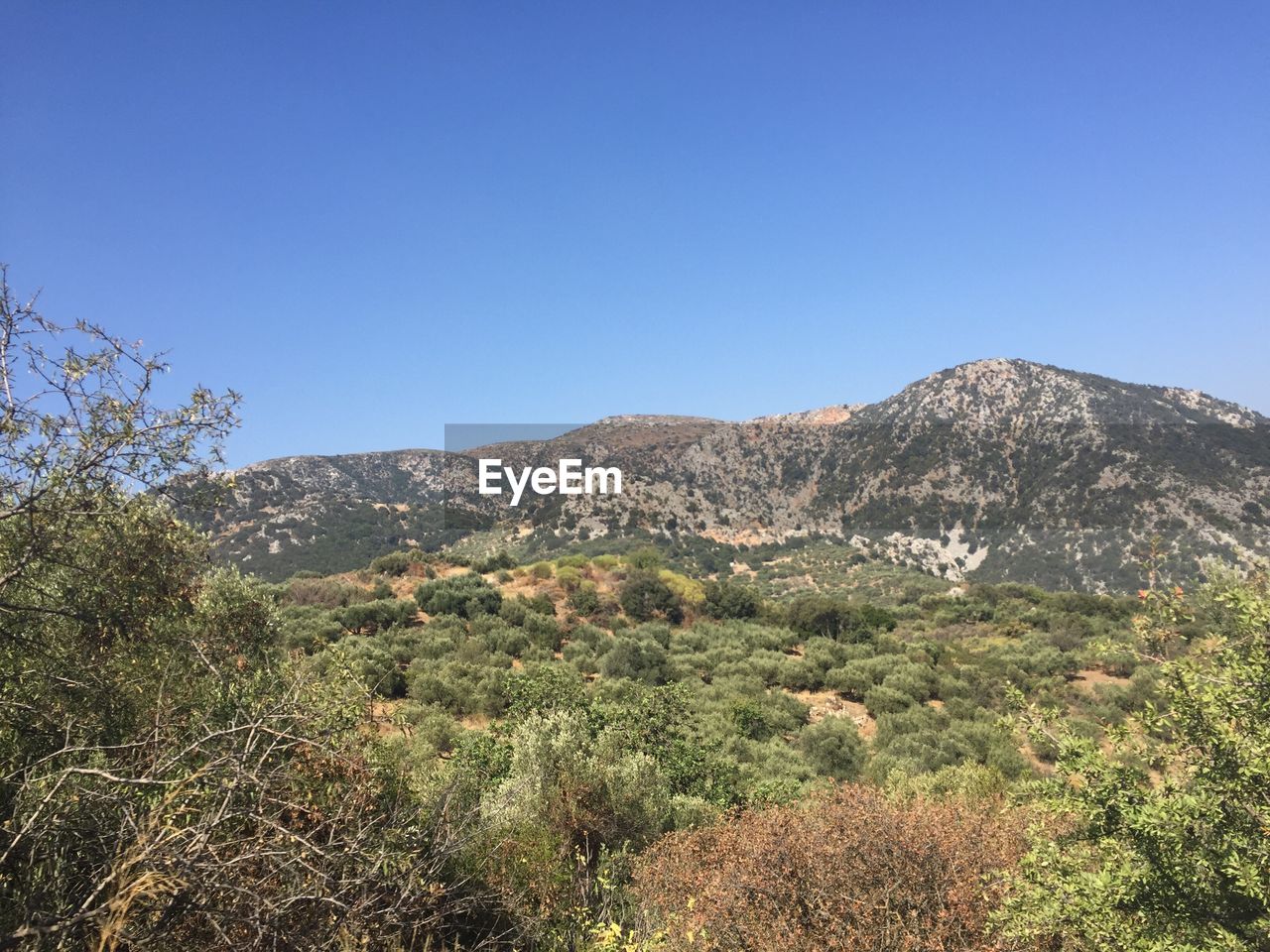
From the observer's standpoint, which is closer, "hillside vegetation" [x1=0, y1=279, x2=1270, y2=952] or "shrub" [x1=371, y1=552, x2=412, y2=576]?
"hillside vegetation" [x1=0, y1=279, x2=1270, y2=952]

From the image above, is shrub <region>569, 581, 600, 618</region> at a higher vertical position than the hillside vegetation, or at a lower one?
lower

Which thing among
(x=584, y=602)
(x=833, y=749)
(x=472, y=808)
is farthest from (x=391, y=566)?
(x=472, y=808)

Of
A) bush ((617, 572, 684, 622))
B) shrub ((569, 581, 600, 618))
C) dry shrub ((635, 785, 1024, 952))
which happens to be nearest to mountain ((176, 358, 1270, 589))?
bush ((617, 572, 684, 622))

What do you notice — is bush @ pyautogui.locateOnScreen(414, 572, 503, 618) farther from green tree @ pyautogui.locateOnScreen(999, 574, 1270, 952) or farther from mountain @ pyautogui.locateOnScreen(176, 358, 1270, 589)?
mountain @ pyautogui.locateOnScreen(176, 358, 1270, 589)

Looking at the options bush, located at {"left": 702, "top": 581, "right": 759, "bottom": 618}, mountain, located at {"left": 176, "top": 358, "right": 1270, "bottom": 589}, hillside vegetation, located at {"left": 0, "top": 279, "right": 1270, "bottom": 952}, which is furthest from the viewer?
mountain, located at {"left": 176, "top": 358, "right": 1270, "bottom": 589}

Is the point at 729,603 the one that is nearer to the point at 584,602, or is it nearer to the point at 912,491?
the point at 584,602

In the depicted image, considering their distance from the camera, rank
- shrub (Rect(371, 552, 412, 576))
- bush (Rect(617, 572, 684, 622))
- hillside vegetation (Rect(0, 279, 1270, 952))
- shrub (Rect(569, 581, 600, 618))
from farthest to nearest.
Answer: shrub (Rect(371, 552, 412, 576)) → bush (Rect(617, 572, 684, 622)) → shrub (Rect(569, 581, 600, 618)) → hillside vegetation (Rect(0, 279, 1270, 952))

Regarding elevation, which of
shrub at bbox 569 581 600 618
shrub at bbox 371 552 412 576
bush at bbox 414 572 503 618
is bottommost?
shrub at bbox 569 581 600 618

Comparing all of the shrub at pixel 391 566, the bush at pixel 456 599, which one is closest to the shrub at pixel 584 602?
the bush at pixel 456 599
